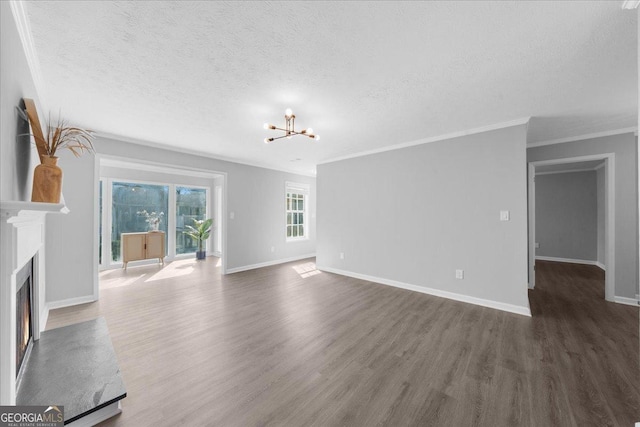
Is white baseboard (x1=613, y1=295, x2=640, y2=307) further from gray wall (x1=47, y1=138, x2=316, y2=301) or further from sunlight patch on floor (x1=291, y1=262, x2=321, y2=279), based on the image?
gray wall (x1=47, y1=138, x2=316, y2=301)

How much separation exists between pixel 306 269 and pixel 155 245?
389cm

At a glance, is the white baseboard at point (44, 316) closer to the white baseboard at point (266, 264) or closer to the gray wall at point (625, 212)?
the white baseboard at point (266, 264)

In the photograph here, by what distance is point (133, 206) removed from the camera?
6.19 metres

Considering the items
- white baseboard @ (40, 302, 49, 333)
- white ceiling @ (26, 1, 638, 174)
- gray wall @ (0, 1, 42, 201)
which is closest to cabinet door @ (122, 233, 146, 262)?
white baseboard @ (40, 302, 49, 333)

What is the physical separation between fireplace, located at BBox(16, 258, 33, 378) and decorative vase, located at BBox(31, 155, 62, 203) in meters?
0.64

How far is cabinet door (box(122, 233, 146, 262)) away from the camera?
18.5 ft

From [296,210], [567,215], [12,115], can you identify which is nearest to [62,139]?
[12,115]

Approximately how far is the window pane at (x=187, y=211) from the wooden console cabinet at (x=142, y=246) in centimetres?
77

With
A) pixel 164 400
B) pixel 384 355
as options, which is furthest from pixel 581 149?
pixel 164 400

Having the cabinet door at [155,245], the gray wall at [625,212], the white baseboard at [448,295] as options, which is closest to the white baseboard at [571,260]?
the gray wall at [625,212]

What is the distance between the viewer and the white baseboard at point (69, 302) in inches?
129

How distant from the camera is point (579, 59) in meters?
1.95

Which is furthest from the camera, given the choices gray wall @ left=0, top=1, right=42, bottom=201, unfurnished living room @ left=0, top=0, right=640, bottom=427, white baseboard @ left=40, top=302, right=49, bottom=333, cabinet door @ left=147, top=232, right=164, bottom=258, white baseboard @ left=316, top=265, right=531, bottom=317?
cabinet door @ left=147, top=232, right=164, bottom=258

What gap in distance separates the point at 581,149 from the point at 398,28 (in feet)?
13.8
